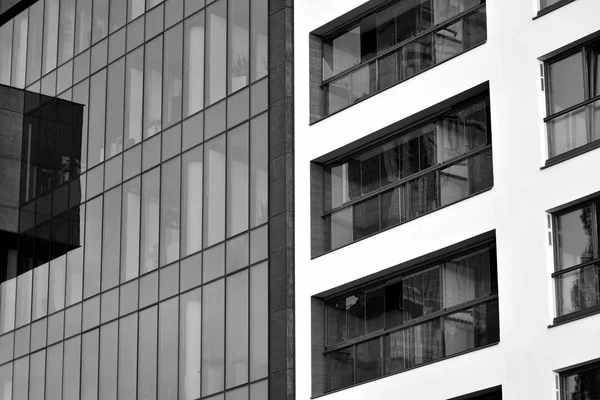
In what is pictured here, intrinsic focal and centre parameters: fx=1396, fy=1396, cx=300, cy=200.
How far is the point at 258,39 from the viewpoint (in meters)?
38.7

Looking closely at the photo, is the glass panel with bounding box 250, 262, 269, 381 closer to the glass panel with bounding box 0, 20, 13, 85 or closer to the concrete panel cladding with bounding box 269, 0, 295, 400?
the concrete panel cladding with bounding box 269, 0, 295, 400

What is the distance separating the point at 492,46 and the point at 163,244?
515 inches

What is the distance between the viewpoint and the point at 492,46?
3128cm

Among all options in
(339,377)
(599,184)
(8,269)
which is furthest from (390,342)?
(8,269)

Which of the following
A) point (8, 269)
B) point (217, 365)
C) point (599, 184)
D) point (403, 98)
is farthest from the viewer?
point (8, 269)

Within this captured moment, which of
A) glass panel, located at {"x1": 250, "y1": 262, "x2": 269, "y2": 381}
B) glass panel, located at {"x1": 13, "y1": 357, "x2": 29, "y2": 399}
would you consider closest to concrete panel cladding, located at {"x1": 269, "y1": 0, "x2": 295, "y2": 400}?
Result: glass panel, located at {"x1": 250, "y1": 262, "x2": 269, "y2": 381}

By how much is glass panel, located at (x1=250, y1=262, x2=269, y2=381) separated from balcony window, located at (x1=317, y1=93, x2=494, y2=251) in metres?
2.12

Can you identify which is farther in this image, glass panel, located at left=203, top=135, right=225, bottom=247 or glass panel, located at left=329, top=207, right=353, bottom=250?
glass panel, located at left=203, top=135, right=225, bottom=247

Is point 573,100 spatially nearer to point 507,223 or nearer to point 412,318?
point 507,223

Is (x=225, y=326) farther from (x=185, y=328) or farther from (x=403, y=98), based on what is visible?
(x=403, y=98)

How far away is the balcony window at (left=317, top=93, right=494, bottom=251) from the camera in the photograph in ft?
106

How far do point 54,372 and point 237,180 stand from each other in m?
9.93

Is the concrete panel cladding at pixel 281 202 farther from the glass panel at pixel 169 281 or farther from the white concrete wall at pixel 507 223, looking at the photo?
the glass panel at pixel 169 281

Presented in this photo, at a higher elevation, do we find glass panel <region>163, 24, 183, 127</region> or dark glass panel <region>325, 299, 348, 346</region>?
glass panel <region>163, 24, 183, 127</region>
